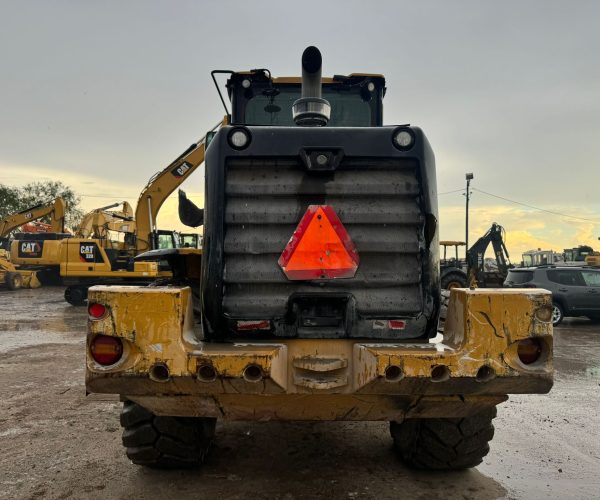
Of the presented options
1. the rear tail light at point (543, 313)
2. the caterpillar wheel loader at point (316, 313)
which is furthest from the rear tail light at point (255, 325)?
the rear tail light at point (543, 313)

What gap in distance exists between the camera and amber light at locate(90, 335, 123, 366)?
266cm

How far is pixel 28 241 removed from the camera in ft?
72.2

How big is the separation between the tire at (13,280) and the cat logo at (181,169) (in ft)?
38.6

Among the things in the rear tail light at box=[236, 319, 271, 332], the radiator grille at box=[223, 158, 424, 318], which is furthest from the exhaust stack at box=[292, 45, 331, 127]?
the rear tail light at box=[236, 319, 271, 332]

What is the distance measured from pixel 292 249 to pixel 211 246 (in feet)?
1.58

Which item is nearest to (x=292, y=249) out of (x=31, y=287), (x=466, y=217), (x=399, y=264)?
(x=399, y=264)

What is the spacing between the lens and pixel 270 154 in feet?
9.99

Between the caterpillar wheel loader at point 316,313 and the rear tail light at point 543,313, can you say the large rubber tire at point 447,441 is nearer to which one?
the caterpillar wheel loader at point 316,313

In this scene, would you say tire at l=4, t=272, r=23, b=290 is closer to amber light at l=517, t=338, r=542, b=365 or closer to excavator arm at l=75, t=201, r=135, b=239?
excavator arm at l=75, t=201, r=135, b=239

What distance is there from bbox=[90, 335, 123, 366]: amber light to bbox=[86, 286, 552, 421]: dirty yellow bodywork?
4cm

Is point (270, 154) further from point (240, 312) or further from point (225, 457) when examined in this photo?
point (225, 457)

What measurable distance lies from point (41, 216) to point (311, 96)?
2474 centimetres

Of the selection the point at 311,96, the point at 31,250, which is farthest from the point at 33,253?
the point at 311,96

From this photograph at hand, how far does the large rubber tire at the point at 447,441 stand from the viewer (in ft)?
11.2
